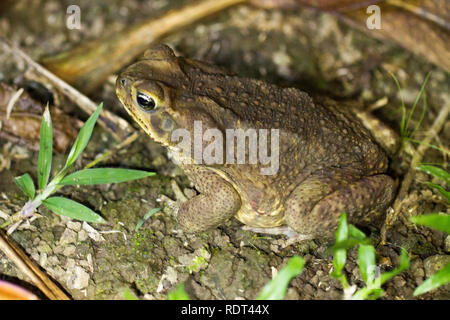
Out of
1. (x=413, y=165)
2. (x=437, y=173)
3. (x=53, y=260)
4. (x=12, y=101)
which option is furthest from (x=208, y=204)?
(x=12, y=101)

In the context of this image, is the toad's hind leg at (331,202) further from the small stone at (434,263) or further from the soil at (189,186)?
the small stone at (434,263)

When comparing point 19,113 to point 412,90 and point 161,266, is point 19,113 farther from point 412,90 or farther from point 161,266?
point 412,90

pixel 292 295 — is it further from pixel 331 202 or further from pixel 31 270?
pixel 31 270

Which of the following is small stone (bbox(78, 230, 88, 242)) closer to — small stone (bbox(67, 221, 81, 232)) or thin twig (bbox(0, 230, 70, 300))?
small stone (bbox(67, 221, 81, 232))

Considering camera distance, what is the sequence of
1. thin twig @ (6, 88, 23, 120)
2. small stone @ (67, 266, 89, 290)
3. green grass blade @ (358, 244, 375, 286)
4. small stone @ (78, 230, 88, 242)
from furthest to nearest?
thin twig @ (6, 88, 23, 120) < small stone @ (78, 230, 88, 242) < small stone @ (67, 266, 89, 290) < green grass blade @ (358, 244, 375, 286)

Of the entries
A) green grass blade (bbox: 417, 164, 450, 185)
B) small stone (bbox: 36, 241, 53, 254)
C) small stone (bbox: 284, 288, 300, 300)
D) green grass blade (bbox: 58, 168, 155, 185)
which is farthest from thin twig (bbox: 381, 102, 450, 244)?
small stone (bbox: 36, 241, 53, 254)

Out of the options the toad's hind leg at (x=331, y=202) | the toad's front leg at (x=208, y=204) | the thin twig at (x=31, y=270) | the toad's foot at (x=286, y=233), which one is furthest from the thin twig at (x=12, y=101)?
the toad's hind leg at (x=331, y=202)
